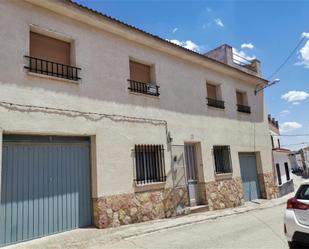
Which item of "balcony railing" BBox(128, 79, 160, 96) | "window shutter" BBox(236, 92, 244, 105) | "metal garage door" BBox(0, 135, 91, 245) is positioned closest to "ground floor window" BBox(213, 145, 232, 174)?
"window shutter" BBox(236, 92, 244, 105)

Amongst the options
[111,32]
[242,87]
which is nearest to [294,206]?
[111,32]

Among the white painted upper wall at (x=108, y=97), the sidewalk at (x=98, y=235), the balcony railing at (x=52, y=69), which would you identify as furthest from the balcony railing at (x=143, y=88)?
the sidewalk at (x=98, y=235)

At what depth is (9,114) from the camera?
6770mm

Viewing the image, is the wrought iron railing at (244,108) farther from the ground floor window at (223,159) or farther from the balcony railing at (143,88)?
the balcony railing at (143,88)

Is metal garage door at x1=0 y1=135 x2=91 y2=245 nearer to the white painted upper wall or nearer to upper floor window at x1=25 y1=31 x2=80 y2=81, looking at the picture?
the white painted upper wall

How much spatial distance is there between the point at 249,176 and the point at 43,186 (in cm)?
1060

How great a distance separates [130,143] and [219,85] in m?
6.33

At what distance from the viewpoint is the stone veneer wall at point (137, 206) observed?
8.18 metres

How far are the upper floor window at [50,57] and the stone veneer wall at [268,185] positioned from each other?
11.2 metres

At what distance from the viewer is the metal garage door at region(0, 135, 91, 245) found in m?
6.75

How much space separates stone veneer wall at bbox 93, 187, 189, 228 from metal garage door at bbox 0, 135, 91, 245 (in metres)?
0.38

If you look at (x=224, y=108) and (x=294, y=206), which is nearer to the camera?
(x=294, y=206)

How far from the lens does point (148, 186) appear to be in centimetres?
955

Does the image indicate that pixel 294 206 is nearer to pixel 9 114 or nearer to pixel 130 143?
pixel 130 143
